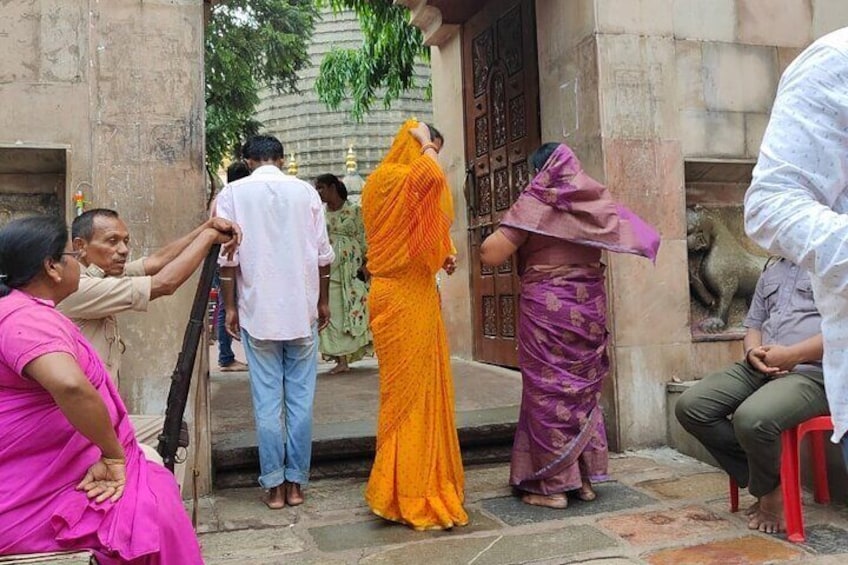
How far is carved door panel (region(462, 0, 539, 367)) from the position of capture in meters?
5.62

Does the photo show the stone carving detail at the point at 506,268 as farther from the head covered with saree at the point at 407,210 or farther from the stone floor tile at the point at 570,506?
the head covered with saree at the point at 407,210

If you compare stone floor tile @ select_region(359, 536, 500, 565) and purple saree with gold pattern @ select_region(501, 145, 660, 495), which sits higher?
purple saree with gold pattern @ select_region(501, 145, 660, 495)

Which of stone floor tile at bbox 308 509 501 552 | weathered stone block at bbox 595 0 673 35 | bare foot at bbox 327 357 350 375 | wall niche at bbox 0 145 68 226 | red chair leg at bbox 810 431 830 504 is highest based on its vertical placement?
weathered stone block at bbox 595 0 673 35

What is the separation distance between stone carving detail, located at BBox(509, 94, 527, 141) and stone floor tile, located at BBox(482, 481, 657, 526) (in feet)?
9.54

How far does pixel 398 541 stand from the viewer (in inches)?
122

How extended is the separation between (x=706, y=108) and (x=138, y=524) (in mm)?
4132

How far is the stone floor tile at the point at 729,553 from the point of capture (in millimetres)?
2762

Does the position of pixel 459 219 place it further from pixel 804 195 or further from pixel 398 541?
pixel 804 195

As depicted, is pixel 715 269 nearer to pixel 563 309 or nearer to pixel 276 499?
pixel 563 309

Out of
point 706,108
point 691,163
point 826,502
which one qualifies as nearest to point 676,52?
point 706,108

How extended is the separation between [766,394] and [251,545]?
2180 mm

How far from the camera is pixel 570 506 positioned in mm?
3520

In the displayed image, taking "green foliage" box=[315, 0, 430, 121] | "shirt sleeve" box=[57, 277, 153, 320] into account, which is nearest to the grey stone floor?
"shirt sleeve" box=[57, 277, 153, 320]

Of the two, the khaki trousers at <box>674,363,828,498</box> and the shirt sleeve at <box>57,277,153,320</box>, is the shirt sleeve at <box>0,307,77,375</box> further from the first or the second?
the khaki trousers at <box>674,363,828,498</box>
